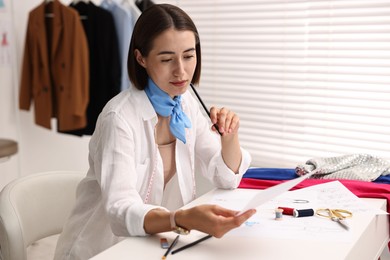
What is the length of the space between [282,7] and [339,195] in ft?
4.56

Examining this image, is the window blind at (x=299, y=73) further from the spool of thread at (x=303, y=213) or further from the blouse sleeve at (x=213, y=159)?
the spool of thread at (x=303, y=213)

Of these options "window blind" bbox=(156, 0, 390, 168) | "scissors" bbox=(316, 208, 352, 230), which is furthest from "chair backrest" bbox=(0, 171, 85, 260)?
"window blind" bbox=(156, 0, 390, 168)

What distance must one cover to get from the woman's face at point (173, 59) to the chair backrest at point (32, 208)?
0.58m

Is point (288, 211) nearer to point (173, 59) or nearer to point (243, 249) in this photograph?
point (243, 249)

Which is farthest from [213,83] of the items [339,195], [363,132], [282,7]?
[339,195]

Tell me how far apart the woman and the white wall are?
2.15 m

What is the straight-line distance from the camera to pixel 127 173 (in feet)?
4.51

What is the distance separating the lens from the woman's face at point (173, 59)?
147 cm

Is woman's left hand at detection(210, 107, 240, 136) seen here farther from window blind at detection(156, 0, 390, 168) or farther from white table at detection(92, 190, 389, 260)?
window blind at detection(156, 0, 390, 168)

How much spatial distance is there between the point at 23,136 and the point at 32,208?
2.11m

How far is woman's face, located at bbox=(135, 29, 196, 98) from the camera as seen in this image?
1.47 meters

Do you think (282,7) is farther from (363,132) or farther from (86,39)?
(86,39)

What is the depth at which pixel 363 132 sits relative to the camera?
2.51m

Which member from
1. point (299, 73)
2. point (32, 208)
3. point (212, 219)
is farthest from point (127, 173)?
point (299, 73)
